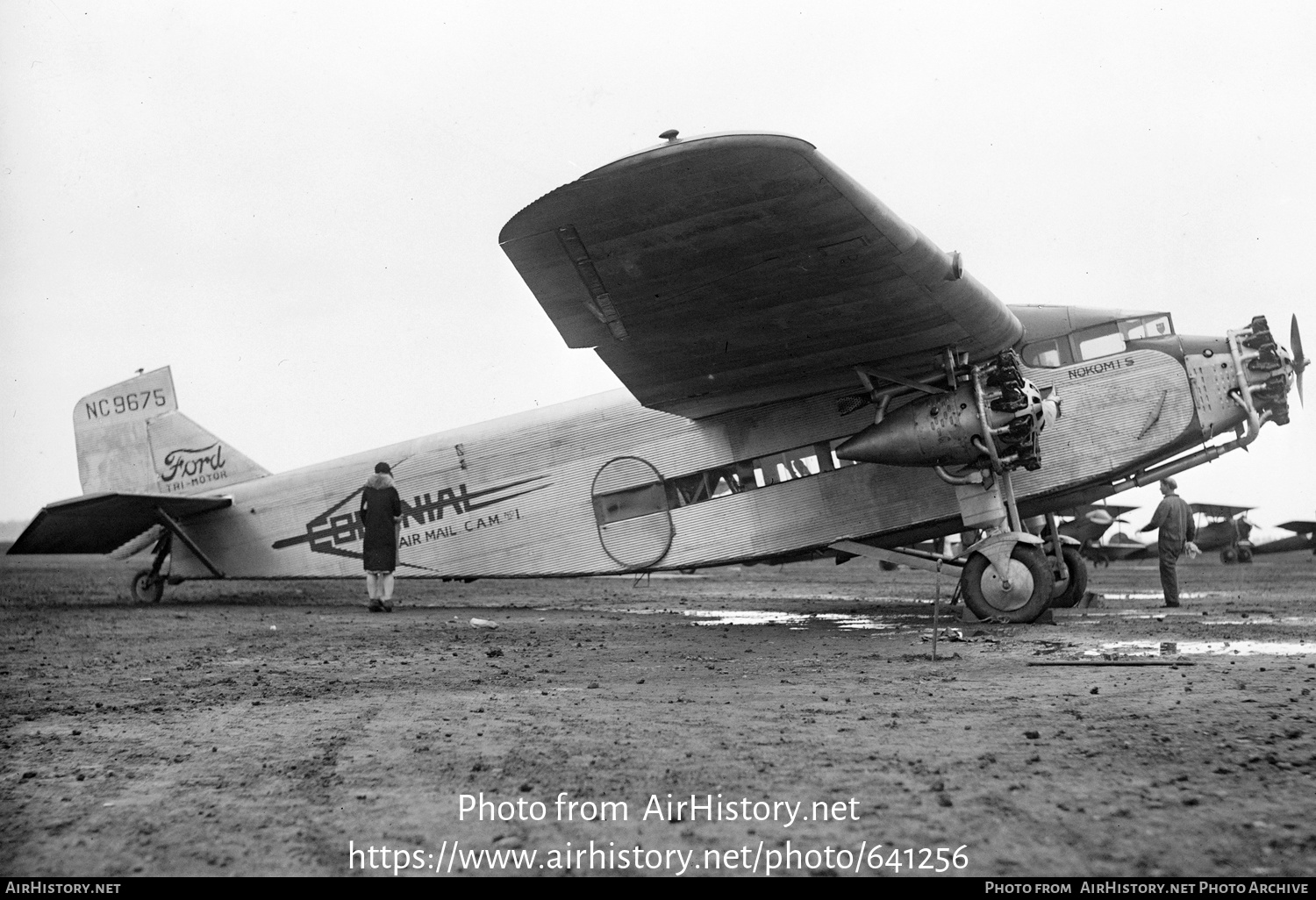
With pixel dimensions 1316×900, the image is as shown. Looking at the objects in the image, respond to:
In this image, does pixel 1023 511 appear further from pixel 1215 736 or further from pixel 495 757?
pixel 495 757

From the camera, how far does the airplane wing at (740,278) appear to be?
6.45 metres

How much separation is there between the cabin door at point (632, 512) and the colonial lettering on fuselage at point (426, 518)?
83 cm

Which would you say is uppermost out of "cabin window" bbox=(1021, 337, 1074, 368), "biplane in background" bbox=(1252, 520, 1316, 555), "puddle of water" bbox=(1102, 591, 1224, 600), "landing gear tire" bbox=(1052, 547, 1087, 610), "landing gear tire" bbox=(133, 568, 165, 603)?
"cabin window" bbox=(1021, 337, 1074, 368)

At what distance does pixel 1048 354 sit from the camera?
1030 cm

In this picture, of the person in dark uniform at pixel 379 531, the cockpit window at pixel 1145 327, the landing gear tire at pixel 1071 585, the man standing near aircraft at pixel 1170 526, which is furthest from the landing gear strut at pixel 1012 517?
the person in dark uniform at pixel 379 531

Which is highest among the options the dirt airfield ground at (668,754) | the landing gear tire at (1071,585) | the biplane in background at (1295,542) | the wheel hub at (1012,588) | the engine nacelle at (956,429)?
the engine nacelle at (956,429)

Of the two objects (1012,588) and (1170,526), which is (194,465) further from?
(1170,526)

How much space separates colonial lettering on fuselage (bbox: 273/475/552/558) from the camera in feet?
39.8

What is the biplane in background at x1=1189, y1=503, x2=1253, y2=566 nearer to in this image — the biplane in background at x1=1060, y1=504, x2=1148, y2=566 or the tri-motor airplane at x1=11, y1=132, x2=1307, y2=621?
the biplane in background at x1=1060, y1=504, x2=1148, y2=566

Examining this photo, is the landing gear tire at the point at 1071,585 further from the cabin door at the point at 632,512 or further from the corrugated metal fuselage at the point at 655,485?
the cabin door at the point at 632,512

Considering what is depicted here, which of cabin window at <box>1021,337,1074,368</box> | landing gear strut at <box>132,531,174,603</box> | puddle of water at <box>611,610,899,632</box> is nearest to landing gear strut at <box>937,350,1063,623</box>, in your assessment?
cabin window at <box>1021,337,1074,368</box>

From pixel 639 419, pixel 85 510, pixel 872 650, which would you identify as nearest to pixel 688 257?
pixel 872 650

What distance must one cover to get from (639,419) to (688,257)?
4166 millimetres

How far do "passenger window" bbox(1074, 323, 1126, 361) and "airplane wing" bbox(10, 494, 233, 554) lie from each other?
1055 centimetres
